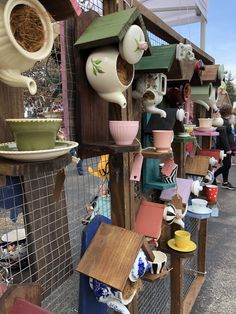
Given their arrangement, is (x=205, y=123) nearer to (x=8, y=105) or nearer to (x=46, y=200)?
(x=46, y=200)

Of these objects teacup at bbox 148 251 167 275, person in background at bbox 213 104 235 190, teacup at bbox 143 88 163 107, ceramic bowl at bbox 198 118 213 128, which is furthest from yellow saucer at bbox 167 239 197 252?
person in background at bbox 213 104 235 190

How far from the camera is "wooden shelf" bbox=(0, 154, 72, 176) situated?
0.43 m

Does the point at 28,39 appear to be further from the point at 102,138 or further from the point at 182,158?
the point at 182,158

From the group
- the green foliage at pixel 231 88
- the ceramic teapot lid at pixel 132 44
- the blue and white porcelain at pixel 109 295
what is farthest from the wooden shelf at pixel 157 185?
the green foliage at pixel 231 88

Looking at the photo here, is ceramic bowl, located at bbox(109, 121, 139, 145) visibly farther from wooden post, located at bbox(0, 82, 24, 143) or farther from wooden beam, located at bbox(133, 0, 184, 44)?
wooden beam, located at bbox(133, 0, 184, 44)

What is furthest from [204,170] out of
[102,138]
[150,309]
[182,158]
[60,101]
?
[60,101]

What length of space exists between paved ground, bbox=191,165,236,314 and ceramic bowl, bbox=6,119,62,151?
1402 mm

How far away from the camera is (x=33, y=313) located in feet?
1.68

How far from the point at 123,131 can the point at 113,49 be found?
0.63 feet

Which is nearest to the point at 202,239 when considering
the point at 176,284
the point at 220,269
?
the point at 220,269

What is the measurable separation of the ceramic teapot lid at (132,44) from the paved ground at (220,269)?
1.35 metres

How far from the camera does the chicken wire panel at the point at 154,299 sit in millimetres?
1357

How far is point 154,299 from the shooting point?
56.4 inches

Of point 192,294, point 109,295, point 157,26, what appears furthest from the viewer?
point 192,294
